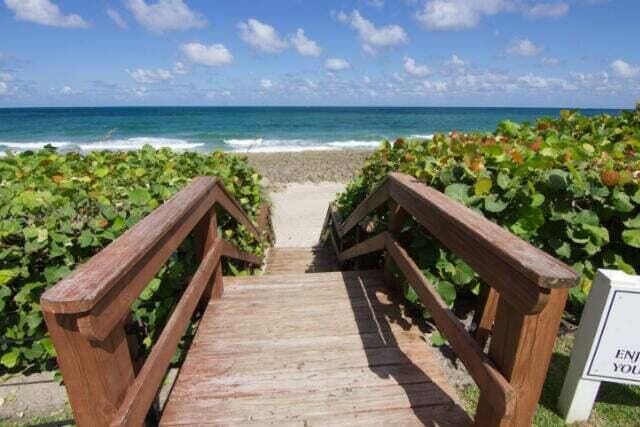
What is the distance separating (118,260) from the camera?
1100 millimetres

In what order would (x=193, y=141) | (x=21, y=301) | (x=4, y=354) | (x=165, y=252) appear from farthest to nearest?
(x=193, y=141) → (x=4, y=354) → (x=21, y=301) → (x=165, y=252)

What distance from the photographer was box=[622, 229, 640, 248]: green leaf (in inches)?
79.0

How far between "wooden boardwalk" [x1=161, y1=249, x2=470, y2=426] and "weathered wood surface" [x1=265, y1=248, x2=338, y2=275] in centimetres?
291

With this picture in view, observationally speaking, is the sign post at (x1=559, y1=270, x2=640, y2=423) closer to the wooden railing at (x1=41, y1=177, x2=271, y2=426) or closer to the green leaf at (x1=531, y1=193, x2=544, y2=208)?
the green leaf at (x1=531, y1=193, x2=544, y2=208)

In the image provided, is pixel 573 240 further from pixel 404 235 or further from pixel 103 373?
pixel 103 373

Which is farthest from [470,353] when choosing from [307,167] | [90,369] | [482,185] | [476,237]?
[307,167]

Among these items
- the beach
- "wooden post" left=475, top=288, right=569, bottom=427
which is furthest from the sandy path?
"wooden post" left=475, top=288, right=569, bottom=427

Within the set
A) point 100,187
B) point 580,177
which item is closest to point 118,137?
point 100,187

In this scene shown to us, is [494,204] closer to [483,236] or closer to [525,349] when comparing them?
[483,236]

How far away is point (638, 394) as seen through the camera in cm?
196

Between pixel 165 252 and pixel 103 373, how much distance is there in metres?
0.51

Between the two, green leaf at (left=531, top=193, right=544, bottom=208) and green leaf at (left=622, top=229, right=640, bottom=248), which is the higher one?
green leaf at (left=531, top=193, right=544, bottom=208)

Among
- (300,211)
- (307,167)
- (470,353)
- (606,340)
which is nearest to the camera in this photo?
(470,353)

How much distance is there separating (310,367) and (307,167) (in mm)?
15882
